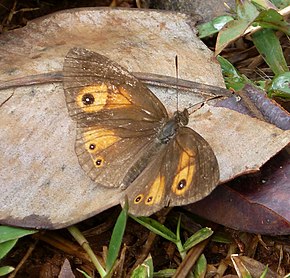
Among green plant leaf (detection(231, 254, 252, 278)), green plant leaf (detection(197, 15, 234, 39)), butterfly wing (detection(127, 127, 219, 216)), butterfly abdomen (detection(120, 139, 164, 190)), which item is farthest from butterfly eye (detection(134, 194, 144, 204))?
green plant leaf (detection(197, 15, 234, 39))

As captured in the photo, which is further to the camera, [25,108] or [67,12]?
[67,12]

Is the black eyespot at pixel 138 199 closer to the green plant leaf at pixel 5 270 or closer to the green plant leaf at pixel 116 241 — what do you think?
the green plant leaf at pixel 116 241

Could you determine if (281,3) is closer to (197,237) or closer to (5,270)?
(197,237)

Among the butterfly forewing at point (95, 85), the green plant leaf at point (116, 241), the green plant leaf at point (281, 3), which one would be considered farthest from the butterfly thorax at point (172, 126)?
the green plant leaf at point (281, 3)

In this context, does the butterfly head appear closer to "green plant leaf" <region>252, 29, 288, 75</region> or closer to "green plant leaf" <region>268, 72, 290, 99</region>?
"green plant leaf" <region>268, 72, 290, 99</region>

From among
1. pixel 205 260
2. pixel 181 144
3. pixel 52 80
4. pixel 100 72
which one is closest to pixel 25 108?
pixel 52 80

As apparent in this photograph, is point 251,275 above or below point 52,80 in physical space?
below

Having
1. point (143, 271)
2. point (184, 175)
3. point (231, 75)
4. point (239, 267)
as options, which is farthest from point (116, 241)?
point (231, 75)

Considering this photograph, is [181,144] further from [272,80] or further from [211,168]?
[272,80]
